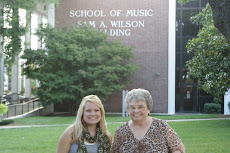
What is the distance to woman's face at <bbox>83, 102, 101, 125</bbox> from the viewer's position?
3979 mm

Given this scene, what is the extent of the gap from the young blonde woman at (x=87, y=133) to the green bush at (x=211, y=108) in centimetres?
2533

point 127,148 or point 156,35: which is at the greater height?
point 156,35

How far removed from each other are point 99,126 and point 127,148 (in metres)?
0.47

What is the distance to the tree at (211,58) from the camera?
13.9 metres

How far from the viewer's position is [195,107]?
29219 mm

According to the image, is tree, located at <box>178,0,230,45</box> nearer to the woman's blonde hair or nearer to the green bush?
the woman's blonde hair

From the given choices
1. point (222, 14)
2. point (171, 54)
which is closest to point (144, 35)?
point (171, 54)

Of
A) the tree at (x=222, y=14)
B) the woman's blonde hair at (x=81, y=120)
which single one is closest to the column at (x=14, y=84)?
the tree at (x=222, y=14)

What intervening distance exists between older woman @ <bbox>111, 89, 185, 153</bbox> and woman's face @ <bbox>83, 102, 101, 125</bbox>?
303 millimetres

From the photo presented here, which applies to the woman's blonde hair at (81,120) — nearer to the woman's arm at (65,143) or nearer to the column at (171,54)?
the woman's arm at (65,143)

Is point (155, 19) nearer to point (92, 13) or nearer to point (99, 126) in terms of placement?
point (92, 13)

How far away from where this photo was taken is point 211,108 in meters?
28.3

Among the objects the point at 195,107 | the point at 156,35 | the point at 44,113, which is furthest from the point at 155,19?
the point at 44,113

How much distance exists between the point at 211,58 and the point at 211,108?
1435cm
